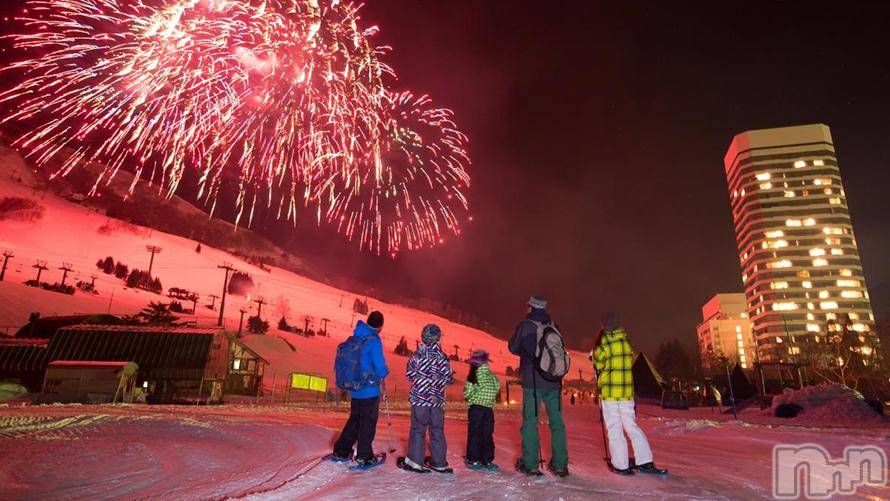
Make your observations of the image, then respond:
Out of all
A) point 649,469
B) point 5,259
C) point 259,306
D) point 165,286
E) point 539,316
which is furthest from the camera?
point 165,286

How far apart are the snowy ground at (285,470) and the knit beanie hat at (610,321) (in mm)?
1728

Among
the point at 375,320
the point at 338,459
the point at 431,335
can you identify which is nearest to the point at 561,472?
the point at 431,335

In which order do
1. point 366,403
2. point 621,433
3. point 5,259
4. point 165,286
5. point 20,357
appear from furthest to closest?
point 165,286, point 5,259, point 20,357, point 366,403, point 621,433

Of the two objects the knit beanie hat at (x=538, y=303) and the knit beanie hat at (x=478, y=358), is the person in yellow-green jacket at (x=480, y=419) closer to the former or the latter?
the knit beanie hat at (x=478, y=358)

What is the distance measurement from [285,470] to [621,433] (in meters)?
3.95

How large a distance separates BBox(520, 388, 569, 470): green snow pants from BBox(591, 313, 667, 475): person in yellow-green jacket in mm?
614

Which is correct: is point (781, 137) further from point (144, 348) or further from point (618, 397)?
point (618, 397)

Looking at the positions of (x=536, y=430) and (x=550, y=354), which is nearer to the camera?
(x=536, y=430)

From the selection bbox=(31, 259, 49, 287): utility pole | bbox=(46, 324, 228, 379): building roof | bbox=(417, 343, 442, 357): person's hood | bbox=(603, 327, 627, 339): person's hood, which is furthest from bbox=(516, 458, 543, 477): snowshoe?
bbox=(31, 259, 49, 287): utility pole

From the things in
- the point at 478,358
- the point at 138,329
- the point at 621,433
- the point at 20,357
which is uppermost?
the point at 138,329

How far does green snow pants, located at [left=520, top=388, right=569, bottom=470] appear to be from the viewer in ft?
17.9

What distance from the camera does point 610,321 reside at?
618cm

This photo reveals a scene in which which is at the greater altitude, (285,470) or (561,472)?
(561,472)

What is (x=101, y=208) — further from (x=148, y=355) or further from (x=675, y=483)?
(x=675, y=483)
